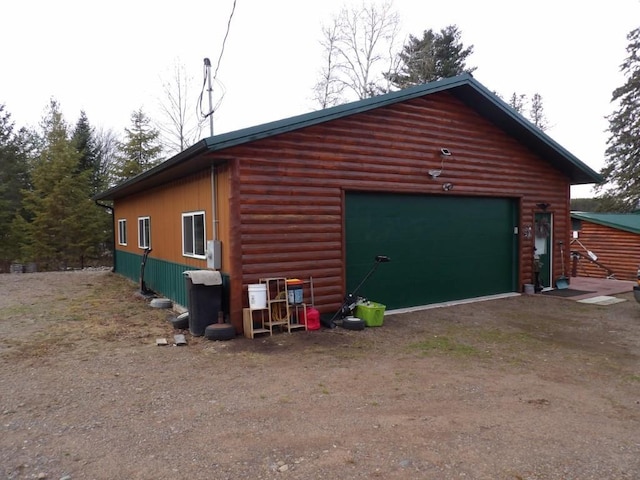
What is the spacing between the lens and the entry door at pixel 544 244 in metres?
10.6

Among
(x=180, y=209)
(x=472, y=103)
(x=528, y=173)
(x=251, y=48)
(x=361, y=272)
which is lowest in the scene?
(x=361, y=272)

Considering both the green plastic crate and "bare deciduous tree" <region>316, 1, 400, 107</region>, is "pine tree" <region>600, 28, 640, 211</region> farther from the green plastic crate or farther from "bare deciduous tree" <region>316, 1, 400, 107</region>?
the green plastic crate

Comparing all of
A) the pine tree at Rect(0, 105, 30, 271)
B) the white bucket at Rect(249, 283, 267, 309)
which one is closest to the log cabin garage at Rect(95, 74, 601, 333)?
the white bucket at Rect(249, 283, 267, 309)

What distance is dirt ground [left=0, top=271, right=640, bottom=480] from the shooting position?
2977 millimetres

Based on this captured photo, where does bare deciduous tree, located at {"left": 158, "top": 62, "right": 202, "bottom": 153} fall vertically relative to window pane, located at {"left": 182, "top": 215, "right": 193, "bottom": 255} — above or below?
above

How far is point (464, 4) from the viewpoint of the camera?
1215 cm

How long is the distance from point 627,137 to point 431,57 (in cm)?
1212

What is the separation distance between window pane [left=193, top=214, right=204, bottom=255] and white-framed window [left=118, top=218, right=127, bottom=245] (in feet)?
26.9

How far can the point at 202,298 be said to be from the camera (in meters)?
6.50

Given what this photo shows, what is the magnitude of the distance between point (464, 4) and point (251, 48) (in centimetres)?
631

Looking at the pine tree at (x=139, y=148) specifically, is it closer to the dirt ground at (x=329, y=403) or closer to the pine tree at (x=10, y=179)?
the pine tree at (x=10, y=179)

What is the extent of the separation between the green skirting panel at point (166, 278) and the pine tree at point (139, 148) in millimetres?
12803

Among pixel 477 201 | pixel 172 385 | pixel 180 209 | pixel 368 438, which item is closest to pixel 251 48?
pixel 180 209

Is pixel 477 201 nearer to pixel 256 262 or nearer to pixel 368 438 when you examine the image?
pixel 256 262
